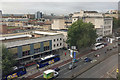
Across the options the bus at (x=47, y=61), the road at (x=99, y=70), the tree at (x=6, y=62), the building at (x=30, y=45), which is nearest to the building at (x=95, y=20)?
the building at (x=30, y=45)

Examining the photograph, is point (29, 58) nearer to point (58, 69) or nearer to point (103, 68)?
point (58, 69)

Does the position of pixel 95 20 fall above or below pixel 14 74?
above

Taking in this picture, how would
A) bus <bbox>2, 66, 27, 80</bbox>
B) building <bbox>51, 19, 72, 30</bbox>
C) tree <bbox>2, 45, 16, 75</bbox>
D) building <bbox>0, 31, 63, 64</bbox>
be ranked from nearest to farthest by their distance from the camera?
tree <bbox>2, 45, 16, 75</bbox> < bus <bbox>2, 66, 27, 80</bbox> < building <bbox>0, 31, 63, 64</bbox> < building <bbox>51, 19, 72, 30</bbox>

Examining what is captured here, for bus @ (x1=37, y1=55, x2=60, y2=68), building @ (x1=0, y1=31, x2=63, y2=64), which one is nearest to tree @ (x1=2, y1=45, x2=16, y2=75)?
building @ (x1=0, y1=31, x2=63, y2=64)

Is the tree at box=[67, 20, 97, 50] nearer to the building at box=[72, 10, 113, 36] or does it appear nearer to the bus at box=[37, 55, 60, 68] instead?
the bus at box=[37, 55, 60, 68]

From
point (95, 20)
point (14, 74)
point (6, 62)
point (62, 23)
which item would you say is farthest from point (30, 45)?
point (95, 20)

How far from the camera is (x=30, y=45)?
23422 millimetres

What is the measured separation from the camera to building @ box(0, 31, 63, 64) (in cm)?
2131

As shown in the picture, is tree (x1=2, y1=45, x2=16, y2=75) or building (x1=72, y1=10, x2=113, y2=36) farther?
building (x1=72, y1=10, x2=113, y2=36)

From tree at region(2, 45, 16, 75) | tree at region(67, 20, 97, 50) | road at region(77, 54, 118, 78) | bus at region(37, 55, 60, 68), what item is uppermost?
tree at region(67, 20, 97, 50)

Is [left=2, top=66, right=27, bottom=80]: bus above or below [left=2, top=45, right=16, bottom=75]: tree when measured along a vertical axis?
below

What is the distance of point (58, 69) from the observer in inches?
819

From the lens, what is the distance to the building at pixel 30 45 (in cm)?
2131

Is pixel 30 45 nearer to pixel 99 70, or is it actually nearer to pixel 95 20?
pixel 99 70
